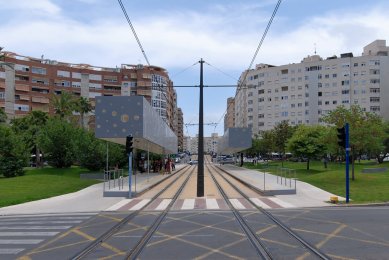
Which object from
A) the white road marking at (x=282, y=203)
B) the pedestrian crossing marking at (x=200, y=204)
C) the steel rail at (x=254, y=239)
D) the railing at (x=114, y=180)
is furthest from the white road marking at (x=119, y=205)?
the white road marking at (x=282, y=203)

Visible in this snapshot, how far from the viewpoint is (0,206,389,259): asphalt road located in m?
10.4

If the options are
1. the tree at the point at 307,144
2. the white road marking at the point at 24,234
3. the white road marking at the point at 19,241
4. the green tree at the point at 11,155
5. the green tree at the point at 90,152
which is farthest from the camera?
the tree at the point at 307,144

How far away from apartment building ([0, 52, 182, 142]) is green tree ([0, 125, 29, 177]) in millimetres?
50435

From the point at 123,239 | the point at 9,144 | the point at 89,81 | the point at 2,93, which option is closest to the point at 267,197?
the point at 123,239

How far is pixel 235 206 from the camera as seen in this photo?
20.7 m

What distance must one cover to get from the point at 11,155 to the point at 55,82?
2920 inches

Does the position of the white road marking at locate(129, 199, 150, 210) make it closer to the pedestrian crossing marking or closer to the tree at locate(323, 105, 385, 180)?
the pedestrian crossing marking

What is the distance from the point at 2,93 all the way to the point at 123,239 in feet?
333

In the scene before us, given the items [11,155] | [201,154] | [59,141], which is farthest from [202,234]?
[59,141]

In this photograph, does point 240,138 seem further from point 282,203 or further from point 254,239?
point 254,239

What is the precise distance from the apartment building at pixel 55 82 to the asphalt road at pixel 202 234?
266 ft

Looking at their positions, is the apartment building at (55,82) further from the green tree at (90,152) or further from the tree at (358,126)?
the tree at (358,126)

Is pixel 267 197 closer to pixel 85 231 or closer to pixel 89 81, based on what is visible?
pixel 85 231

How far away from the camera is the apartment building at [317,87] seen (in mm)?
122562
